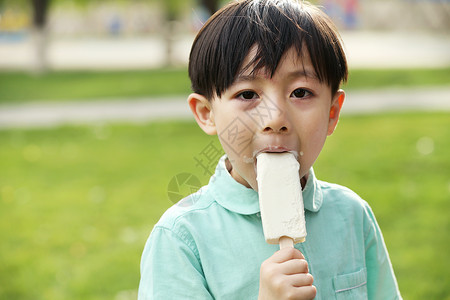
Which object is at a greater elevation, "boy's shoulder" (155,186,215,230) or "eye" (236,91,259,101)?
"eye" (236,91,259,101)

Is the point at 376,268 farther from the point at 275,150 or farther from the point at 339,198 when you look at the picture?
the point at 275,150

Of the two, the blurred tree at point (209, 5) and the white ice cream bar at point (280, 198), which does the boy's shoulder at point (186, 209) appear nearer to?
the white ice cream bar at point (280, 198)

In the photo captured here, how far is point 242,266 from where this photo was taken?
1754 millimetres

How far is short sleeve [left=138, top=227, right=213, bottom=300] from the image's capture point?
5.67ft

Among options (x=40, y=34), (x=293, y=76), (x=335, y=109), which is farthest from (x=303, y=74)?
(x=40, y=34)

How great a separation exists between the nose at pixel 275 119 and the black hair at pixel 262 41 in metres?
0.10

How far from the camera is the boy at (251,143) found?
67.5 inches

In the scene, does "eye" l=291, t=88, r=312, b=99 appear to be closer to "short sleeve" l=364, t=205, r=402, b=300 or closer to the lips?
the lips

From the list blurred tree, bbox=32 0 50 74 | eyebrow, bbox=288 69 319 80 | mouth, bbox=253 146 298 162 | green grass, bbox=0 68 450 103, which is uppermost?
blurred tree, bbox=32 0 50 74

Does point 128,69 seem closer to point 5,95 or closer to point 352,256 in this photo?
point 5,95

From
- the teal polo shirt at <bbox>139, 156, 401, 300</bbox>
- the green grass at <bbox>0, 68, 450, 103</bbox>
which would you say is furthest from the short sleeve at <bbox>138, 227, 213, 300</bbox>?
the green grass at <bbox>0, 68, 450, 103</bbox>

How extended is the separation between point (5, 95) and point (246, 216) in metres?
11.5

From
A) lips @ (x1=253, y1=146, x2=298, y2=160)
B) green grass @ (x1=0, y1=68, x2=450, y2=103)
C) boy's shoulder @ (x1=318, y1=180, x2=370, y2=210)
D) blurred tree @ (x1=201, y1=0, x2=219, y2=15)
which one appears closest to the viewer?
lips @ (x1=253, y1=146, x2=298, y2=160)

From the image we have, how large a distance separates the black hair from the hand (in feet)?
1.60
